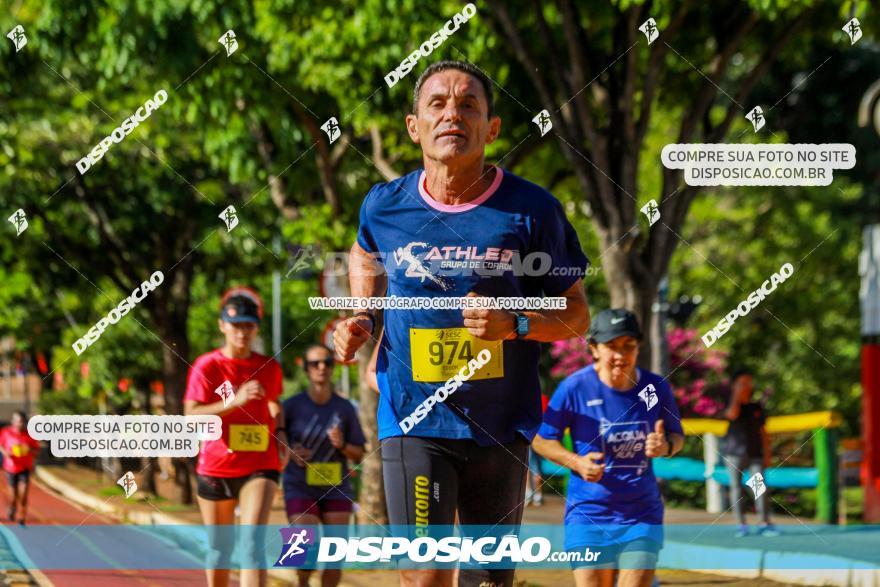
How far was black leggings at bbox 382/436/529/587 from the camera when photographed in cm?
462

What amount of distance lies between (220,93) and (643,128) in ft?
13.7

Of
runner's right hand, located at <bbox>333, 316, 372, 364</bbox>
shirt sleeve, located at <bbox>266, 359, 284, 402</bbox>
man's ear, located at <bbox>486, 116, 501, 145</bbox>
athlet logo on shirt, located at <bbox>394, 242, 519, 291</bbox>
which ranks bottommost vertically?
runner's right hand, located at <bbox>333, 316, 372, 364</bbox>

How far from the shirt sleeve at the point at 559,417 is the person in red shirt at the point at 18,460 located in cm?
1296

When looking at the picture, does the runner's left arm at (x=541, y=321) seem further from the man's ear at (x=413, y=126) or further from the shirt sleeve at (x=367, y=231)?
the man's ear at (x=413, y=126)

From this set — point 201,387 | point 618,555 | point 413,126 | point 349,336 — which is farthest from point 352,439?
point 349,336

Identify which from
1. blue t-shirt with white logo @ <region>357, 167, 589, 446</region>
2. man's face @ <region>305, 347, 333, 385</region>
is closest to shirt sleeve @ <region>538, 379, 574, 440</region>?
blue t-shirt with white logo @ <region>357, 167, 589, 446</region>

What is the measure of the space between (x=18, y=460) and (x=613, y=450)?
14.1 meters

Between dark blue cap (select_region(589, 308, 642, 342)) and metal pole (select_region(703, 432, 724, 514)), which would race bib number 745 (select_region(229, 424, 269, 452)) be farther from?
metal pole (select_region(703, 432, 724, 514))

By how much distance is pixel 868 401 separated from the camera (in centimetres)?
1420

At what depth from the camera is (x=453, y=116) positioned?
15.5ft

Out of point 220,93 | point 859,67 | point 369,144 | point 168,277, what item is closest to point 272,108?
point 220,93

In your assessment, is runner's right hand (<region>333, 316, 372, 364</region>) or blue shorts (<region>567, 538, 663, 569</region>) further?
blue shorts (<region>567, 538, 663, 569</region>)

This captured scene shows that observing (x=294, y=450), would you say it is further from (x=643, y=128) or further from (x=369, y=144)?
(x=369, y=144)

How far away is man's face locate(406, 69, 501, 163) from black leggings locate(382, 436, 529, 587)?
940 mm
